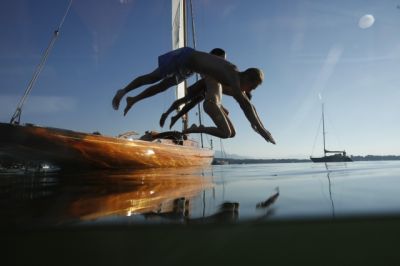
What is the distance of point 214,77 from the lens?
Result: 14.3ft

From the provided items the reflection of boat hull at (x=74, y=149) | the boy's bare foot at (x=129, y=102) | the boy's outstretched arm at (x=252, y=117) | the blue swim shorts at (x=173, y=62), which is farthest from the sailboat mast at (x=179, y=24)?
the boy's outstretched arm at (x=252, y=117)

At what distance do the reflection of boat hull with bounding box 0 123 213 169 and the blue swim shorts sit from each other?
125cm

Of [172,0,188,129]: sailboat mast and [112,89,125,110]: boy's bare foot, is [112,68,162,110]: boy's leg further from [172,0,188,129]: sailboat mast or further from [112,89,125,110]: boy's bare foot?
[172,0,188,129]: sailboat mast

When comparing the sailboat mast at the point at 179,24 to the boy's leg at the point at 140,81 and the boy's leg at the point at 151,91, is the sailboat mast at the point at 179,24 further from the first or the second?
the boy's leg at the point at 140,81

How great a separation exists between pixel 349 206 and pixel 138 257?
974 millimetres

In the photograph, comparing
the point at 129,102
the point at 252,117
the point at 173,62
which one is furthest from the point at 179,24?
the point at 252,117

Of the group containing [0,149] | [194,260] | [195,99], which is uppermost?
[195,99]

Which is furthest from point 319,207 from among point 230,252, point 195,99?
point 195,99

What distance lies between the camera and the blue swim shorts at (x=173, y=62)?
14.3 ft

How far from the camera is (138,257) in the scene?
83cm

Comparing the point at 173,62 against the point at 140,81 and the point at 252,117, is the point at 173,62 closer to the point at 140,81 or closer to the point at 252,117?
the point at 140,81

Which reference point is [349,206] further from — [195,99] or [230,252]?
[195,99]

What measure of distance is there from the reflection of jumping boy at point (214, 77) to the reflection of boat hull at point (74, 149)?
0.67 meters

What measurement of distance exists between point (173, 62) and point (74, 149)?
6.13 ft
